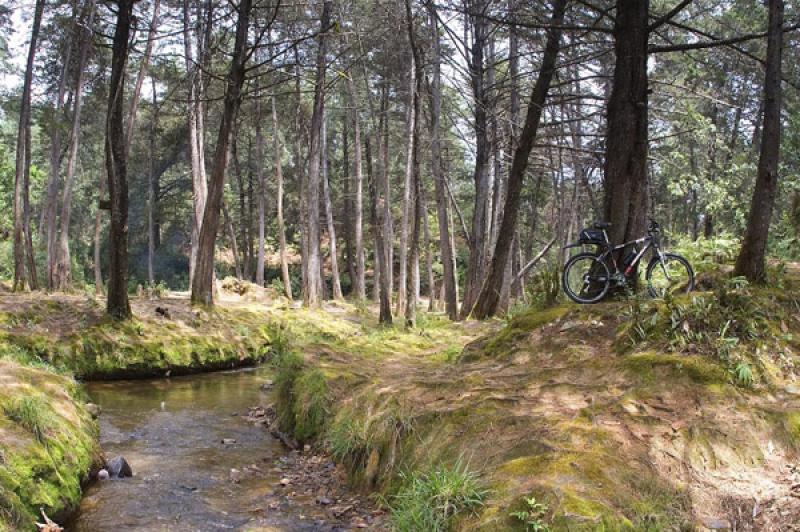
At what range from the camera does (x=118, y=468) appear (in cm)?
534

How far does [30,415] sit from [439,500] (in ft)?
11.2

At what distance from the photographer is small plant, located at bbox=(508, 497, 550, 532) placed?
3005 millimetres

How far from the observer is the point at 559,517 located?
9.96 feet

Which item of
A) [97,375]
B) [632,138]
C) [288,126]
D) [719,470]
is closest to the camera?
[719,470]

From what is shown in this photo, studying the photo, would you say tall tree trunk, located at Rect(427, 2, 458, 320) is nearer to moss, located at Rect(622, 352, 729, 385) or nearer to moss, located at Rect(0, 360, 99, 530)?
moss, located at Rect(622, 352, 729, 385)

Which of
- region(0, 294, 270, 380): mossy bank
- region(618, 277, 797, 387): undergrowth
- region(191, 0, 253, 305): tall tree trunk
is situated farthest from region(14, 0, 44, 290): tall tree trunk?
region(618, 277, 797, 387): undergrowth

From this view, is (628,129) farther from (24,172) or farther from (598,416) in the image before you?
(24,172)

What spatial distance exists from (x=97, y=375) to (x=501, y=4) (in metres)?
9.80

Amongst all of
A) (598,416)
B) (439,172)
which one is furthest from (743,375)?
(439,172)

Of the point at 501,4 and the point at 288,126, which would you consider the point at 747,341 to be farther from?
the point at 288,126

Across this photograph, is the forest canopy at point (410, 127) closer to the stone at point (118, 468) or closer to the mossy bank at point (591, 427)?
the mossy bank at point (591, 427)

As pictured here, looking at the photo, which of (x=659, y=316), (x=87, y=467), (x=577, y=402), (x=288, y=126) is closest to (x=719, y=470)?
(x=577, y=402)

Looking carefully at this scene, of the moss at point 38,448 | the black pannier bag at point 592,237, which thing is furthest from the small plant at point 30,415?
the black pannier bag at point 592,237

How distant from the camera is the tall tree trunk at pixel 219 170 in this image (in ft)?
42.9
